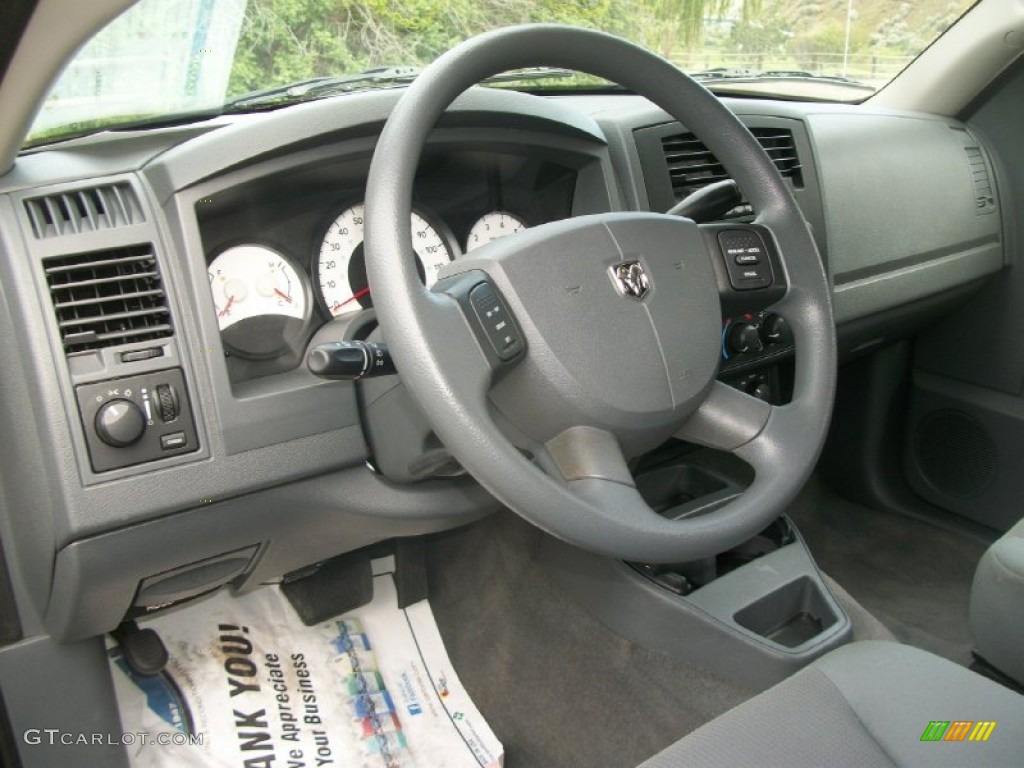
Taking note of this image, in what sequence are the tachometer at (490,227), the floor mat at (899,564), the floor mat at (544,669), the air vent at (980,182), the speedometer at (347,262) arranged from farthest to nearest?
the air vent at (980,182) < the floor mat at (899,564) < the floor mat at (544,669) < the tachometer at (490,227) < the speedometer at (347,262)

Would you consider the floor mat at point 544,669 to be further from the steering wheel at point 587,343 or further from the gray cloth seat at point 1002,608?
the steering wheel at point 587,343

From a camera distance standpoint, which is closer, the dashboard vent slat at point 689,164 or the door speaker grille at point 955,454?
the dashboard vent slat at point 689,164

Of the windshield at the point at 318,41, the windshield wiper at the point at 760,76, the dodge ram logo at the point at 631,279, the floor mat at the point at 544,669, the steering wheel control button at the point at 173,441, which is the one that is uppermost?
the windshield at the point at 318,41

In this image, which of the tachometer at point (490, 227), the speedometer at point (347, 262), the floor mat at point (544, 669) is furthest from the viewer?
the floor mat at point (544, 669)

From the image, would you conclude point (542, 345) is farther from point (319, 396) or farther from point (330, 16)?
point (330, 16)

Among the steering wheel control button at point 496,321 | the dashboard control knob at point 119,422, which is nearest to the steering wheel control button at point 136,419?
the dashboard control knob at point 119,422

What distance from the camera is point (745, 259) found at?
1165mm

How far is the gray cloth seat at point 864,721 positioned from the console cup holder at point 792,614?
42 cm

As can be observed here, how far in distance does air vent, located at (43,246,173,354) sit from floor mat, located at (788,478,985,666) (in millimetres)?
1562

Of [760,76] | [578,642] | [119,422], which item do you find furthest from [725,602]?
[760,76]

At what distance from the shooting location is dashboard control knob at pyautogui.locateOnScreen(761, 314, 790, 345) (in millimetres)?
1407

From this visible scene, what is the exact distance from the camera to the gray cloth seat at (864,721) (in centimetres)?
87

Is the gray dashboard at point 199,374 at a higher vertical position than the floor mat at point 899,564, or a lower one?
higher

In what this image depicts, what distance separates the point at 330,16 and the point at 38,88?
495mm
